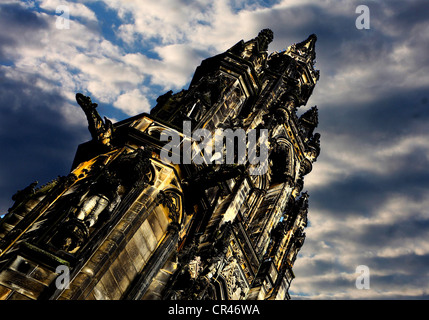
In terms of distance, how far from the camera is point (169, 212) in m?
12.0

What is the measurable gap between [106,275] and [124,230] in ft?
3.22

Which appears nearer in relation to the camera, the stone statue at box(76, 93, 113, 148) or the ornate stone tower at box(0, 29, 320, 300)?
the ornate stone tower at box(0, 29, 320, 300)

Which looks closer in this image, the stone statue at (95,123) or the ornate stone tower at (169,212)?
the ornate stone tower at (169,212)

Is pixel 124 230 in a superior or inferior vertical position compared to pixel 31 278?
superior

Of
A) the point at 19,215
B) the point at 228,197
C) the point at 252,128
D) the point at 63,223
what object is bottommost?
the point at 63,223

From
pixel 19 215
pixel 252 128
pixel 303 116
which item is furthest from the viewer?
pixel 303 116

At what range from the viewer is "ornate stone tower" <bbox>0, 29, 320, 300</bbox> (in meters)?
9.34

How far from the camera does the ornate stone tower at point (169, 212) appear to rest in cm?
934

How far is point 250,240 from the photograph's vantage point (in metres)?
17.1

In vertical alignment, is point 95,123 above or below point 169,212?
above

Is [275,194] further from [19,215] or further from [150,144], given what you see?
[19,215]

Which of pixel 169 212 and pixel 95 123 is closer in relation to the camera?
pixel 169 212
